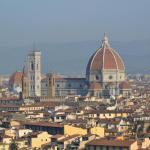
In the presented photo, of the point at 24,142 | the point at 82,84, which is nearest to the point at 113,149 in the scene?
the point at 24,142

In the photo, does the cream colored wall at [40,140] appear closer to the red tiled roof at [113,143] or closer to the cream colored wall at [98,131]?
the cream colored wall at [98,131]

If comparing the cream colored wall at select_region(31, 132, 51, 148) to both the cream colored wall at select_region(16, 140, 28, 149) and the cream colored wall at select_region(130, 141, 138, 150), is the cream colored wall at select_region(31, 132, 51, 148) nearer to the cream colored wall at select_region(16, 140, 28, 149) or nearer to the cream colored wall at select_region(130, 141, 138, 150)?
the cream colored wall at select_region(16, 140, 28, 149)

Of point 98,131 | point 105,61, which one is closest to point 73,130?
point 98,131

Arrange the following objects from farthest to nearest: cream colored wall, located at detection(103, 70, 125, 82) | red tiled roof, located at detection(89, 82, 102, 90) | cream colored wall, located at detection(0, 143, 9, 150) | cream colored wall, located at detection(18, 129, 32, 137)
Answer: cream colored wall, located at detection(103, 70, 125, 82) < red tiled roof, located at detection(89, 82, 102, 90) < cream colored wall, located at detection(18, 129, 32, 137) < cream colored wall, located at detection(0, 143, 9, 150)

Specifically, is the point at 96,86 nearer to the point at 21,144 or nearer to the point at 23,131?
the point at 23,131

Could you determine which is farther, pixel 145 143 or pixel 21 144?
pixel 21 144

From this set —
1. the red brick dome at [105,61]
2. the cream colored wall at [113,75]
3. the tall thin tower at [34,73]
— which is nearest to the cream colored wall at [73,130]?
the tall thin tower at [34,73]

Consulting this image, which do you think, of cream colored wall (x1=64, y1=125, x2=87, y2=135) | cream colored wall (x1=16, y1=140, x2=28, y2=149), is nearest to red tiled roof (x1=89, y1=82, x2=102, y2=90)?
cream colored wall (x1=64, y1=125, x2=87, y2=135)

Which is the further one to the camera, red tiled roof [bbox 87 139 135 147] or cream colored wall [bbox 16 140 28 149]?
cream colored wall [bbox 16 140 28 149]

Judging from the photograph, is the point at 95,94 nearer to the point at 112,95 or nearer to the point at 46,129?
the point at 112,95
